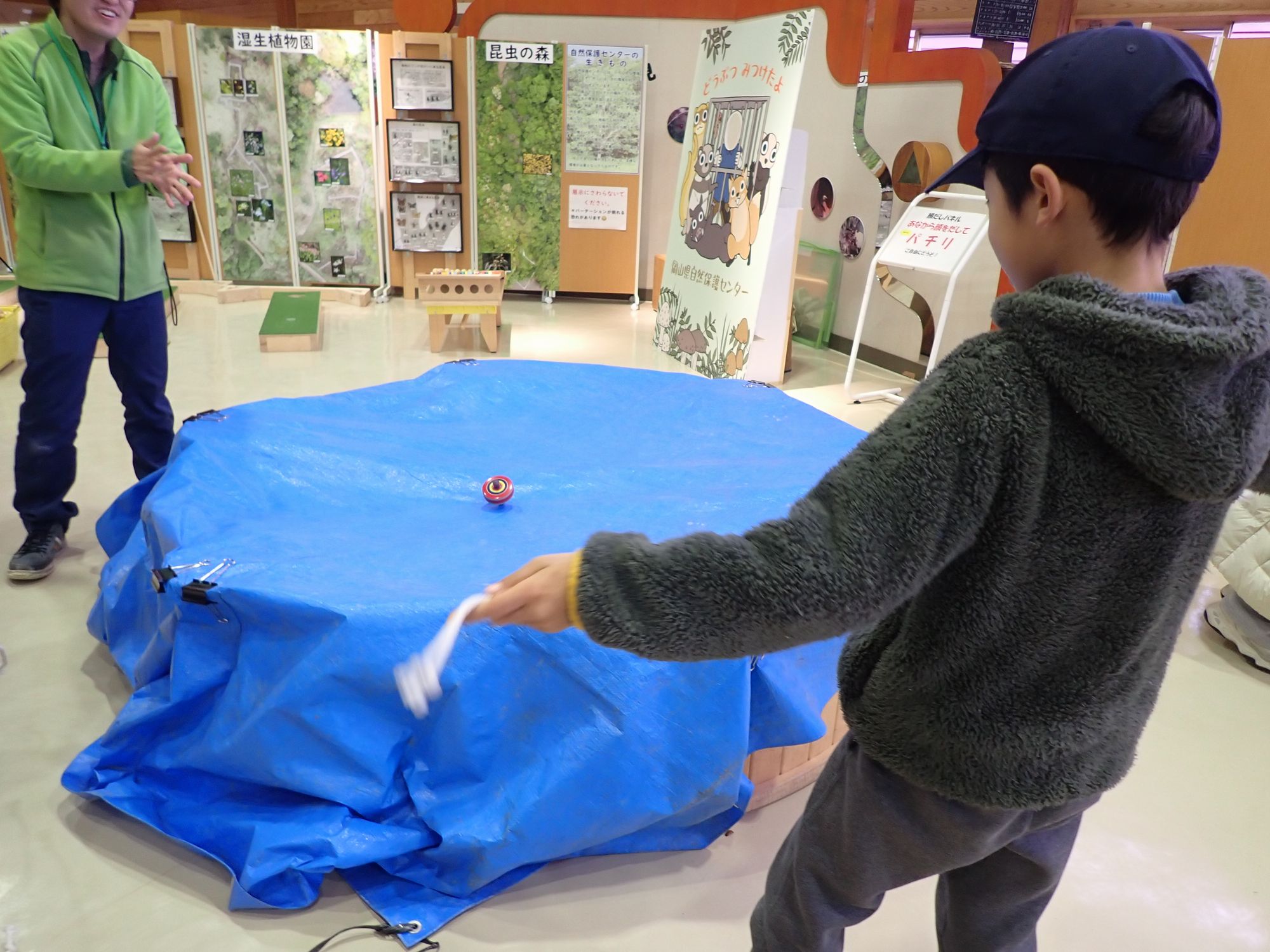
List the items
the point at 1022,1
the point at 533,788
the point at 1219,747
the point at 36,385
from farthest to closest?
the point at 1022,1 → the point at 36,385 → the point at 1219,747 → the point at 533,788

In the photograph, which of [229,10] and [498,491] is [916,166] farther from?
[229,10]

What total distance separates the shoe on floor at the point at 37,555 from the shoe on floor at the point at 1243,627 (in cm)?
325

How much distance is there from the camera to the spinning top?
2072mm

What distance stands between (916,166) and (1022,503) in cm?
419

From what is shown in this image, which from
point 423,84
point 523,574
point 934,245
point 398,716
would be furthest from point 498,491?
point 423,84

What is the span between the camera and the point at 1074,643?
84 centimetres

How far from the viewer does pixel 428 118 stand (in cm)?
630

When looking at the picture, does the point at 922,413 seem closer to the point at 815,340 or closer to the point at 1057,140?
the point at 1057,140

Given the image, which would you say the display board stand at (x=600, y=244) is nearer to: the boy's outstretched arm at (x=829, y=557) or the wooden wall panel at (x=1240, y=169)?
the wooden wall panel at (x=1240, y=169)

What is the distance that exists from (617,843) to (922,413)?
118cm

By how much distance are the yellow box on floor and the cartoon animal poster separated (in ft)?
10.9

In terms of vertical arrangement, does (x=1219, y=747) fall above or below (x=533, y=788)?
below

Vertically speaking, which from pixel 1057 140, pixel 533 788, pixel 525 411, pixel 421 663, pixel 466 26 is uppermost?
pixel 466 26

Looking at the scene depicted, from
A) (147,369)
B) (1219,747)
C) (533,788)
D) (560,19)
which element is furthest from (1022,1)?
(533,788)
